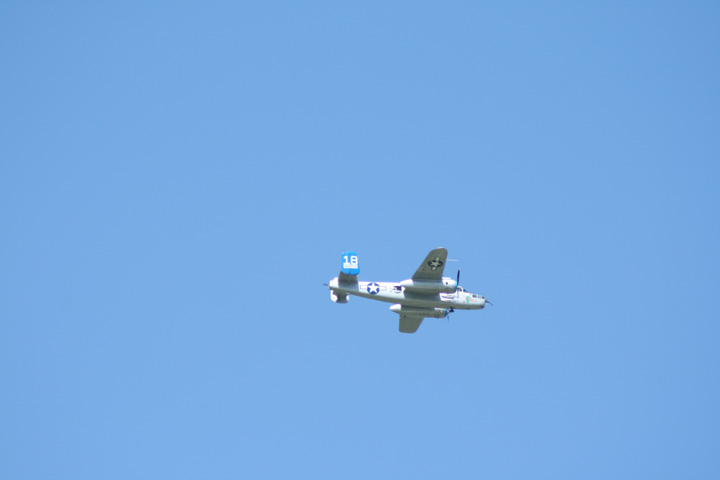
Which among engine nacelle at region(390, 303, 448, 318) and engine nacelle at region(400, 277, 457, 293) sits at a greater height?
engine nacelle at region(400, 277, 457, 293)

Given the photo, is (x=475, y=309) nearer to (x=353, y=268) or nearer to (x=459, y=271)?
(x=459, y=271)

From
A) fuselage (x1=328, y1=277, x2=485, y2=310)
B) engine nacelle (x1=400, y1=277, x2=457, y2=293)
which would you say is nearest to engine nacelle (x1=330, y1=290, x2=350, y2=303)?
fuselage (x1=328, y1=277, x2=485, y2=310)

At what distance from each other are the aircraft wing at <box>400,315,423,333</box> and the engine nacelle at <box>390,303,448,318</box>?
283 centimetres

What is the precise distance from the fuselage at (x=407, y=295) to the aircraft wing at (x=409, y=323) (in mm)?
4487

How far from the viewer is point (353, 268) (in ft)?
192

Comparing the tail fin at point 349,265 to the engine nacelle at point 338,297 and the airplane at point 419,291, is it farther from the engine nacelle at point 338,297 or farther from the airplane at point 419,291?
the engine nacelle at point 338,297

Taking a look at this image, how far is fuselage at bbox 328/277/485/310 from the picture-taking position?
59500 millimetres

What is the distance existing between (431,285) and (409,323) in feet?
26.4

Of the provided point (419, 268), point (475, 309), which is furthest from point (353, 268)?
point (475, 309)

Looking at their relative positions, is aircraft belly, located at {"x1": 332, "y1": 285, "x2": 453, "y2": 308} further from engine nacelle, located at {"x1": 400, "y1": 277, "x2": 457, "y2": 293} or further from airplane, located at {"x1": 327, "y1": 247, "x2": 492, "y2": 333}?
engine nacelle, located at {"x1": 400, "y1": 277, "x2": 457, "y2": 293}

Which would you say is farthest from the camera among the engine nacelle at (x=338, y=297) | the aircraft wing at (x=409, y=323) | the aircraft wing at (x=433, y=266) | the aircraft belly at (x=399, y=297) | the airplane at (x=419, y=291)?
the aircraft wing at (x=409, y=323)

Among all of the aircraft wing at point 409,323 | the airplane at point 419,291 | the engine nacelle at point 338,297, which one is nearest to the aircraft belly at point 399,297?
the airplane at point 419,291

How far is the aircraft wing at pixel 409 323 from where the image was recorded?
219ft

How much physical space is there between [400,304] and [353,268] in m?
6.64
